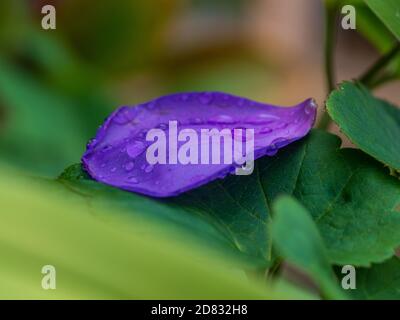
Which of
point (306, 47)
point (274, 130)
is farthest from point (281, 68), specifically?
point (274, 130)

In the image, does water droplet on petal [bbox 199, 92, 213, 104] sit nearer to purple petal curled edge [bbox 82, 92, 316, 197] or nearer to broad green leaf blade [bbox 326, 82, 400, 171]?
purple petal curled edge [bbox 82, 92, 316, 197]

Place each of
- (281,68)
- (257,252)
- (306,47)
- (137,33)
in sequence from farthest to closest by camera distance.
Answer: (306,47), (281,68), (137,33), (257,252)

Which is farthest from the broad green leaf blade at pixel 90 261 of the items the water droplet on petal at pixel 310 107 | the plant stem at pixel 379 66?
the plant stem at pixel 379 66

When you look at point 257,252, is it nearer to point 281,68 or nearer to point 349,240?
point 349,240

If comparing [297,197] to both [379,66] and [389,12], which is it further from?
[379,66]

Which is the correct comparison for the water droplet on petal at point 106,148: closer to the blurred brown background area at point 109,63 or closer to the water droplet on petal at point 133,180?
the water droplet on petal at point 133,180

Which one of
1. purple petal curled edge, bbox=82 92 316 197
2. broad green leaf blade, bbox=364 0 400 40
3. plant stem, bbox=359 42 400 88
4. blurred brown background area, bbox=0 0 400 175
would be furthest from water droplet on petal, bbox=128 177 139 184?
blurred brown background area, bbox=0 0 400 175
